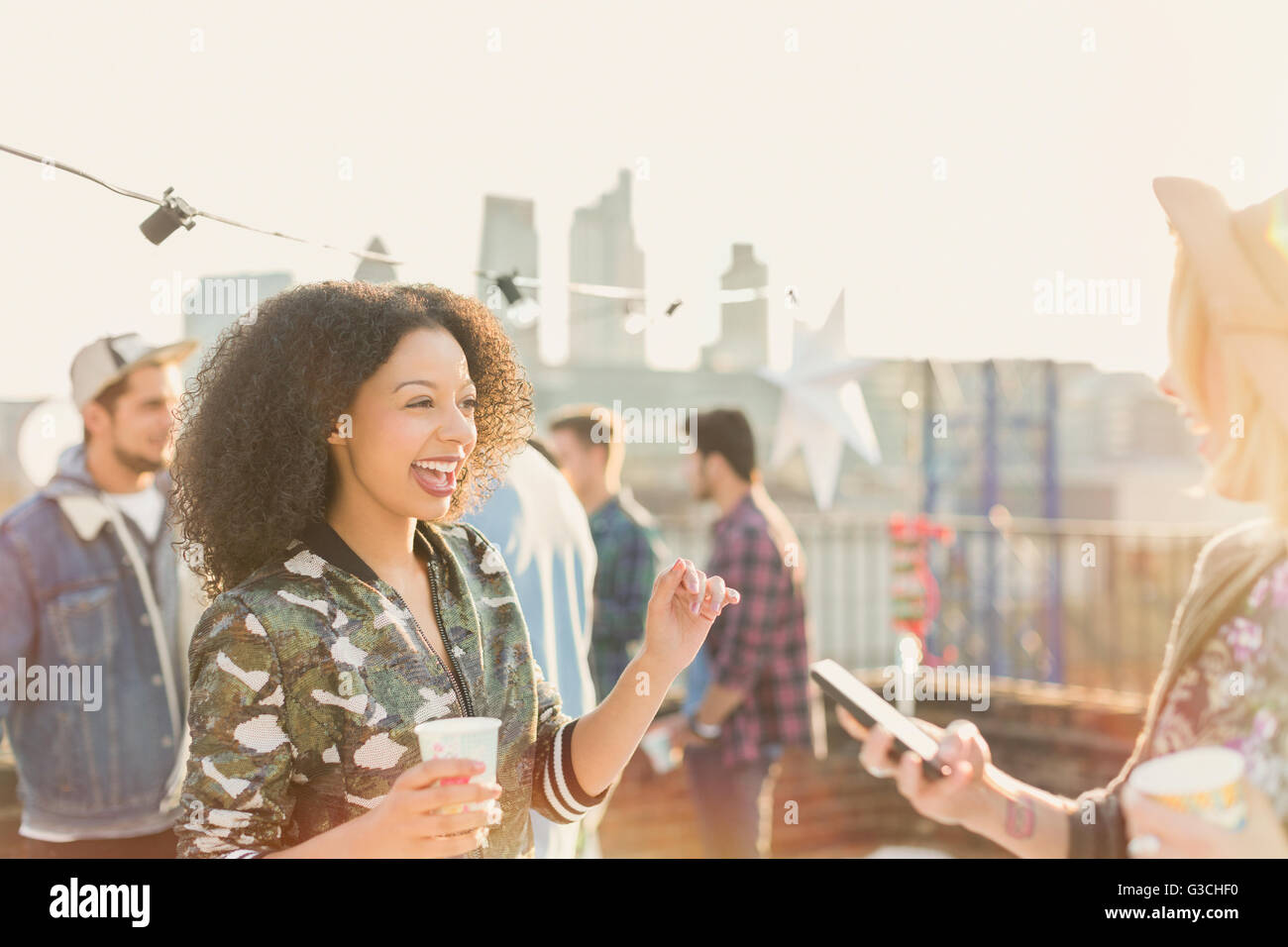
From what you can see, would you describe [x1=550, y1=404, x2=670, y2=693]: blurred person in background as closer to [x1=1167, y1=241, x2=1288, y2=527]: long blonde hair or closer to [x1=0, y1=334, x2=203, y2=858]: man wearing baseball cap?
[x1=0, y1=334, x2=203, y2=858]: man wearing baseball cap

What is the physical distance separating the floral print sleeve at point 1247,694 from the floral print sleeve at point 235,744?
129cm

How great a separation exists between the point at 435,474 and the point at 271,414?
0.76 feet

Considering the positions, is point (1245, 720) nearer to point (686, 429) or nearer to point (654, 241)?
point (654, 241)

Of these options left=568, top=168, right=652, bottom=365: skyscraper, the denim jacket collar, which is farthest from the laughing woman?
the denim jacket collar

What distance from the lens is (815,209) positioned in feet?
8.07

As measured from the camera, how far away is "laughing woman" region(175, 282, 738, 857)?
1226 millimetres

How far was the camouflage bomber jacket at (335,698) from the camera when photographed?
48.0 inches

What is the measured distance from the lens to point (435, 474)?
1.46 meters

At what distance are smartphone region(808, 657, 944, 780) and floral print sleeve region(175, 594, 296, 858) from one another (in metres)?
0.76

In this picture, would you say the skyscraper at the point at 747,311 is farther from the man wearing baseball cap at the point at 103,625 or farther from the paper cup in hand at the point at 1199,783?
the paper cup in hand at the point at 1199,783

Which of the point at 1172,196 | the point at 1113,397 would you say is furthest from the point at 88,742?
the point at 1113,397

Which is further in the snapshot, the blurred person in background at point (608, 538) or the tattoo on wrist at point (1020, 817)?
the blurred person in background at point (608, 538)

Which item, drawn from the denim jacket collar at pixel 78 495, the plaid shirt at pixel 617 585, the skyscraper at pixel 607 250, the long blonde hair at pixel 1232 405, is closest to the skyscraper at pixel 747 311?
the skyscraper at pixel 607 250

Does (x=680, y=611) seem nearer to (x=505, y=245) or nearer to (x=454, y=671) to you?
(x=454, y=671)
